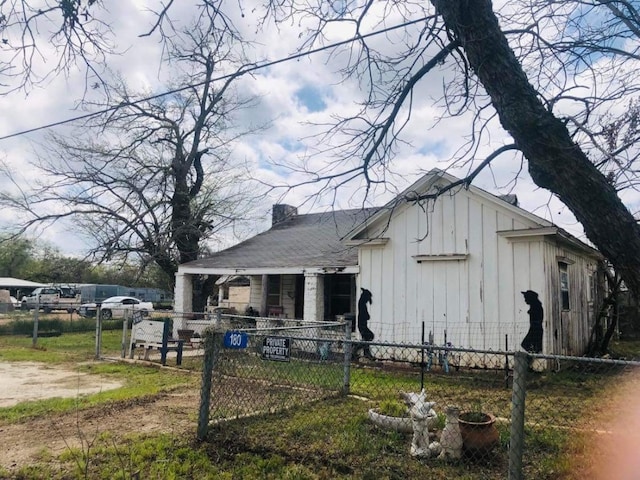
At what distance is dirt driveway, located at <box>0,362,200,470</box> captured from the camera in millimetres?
5148

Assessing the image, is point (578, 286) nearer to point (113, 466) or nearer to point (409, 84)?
point (409, 84)

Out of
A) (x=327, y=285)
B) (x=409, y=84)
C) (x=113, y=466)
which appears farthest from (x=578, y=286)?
(x=113, y=466)

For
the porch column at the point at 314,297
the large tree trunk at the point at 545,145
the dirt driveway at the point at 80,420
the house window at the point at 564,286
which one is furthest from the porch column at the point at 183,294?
the large tree trunk at the point at 545,145

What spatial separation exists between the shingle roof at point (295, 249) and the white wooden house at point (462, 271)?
128 mm

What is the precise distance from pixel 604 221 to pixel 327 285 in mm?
13201

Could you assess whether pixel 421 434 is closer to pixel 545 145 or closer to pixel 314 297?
pixel 545 145

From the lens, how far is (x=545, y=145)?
3080 mm

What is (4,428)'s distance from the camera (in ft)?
19.6

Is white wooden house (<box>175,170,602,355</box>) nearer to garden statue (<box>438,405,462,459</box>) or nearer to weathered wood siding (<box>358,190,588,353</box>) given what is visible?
weathered wood siding (<box>358,190,588,353</box>)

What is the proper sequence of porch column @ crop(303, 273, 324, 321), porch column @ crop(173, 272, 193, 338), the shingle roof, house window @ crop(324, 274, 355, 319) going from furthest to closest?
porch column @ crop(173, 272, 193, 338) → house window @ crop(324, 274, 355, 319) → the shingle roof → porch column @ crop(303, 273, 324, 321)

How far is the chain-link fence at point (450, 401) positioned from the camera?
447cm

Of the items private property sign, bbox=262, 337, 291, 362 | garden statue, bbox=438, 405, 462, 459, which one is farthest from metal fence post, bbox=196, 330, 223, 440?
garden statue, bbox=438, 405, 462, 459

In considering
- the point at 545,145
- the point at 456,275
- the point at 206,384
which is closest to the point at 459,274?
the point at 456,275

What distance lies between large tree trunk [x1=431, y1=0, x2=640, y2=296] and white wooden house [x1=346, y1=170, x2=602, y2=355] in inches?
262
